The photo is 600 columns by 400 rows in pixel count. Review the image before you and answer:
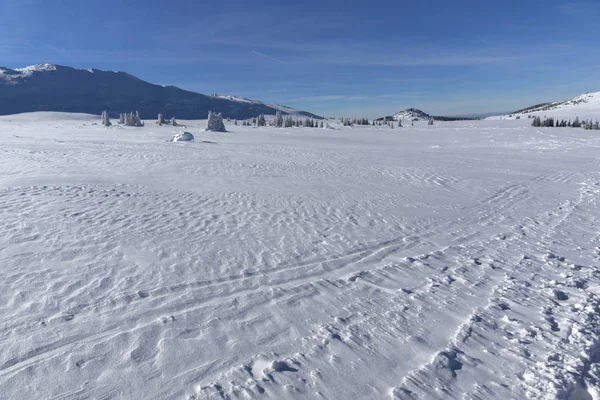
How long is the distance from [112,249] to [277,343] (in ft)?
15.1

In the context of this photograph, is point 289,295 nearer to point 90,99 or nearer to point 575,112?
point 575,112

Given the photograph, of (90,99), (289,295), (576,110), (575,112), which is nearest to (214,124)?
(289,295)

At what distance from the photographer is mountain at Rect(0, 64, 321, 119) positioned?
5979 inches

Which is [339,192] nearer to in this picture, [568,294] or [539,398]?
[568,294]

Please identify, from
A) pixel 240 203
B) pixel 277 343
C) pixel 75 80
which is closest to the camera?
pixel 277 343

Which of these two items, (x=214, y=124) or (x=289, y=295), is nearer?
(x=289, y=295)

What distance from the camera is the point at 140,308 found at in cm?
560

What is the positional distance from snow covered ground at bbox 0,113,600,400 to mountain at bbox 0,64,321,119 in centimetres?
14941

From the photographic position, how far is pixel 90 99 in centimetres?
16975

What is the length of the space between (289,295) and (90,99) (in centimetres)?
19473

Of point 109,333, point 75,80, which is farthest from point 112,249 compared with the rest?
point 75,80

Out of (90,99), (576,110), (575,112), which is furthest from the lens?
(90,99)

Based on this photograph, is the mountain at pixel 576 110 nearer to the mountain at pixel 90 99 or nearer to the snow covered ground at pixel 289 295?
the snow covered ground at pixel 289 295

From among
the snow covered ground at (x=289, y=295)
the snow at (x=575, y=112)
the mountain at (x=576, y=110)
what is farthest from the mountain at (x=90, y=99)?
the snow covered ground at (x=289, y=295)
